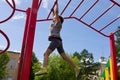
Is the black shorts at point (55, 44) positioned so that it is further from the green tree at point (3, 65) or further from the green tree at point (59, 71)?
the green tree at point (3, 65)

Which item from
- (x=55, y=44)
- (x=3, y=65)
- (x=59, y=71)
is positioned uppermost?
(x=3, y=65)

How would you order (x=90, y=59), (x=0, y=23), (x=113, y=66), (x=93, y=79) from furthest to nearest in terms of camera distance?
(x=90, y=59)
(x=93, y=79)
(x=113, y=66)
(x=0, y=23)

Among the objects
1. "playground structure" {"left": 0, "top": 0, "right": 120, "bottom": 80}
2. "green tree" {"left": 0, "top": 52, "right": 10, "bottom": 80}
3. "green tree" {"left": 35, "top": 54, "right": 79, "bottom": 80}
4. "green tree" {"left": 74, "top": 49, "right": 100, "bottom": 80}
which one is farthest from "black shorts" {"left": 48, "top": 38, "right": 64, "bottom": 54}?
"green tree" {"left": 74, "top": 49, "right": 100, "bottom": 80}

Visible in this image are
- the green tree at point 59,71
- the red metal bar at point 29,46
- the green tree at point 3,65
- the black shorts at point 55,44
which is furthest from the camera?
the green tree at point 3,65

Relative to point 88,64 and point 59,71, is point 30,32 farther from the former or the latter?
point 88,64

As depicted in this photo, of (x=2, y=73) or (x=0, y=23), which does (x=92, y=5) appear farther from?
(x=2, y=73)

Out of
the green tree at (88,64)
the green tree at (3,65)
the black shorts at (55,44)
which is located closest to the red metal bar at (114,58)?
the black shorts at (55,44)

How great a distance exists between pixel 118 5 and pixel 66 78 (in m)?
18.5

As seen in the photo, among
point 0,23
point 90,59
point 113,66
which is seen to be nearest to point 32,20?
point 0,23

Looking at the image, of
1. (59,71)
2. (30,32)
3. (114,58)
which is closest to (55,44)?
(30,32)

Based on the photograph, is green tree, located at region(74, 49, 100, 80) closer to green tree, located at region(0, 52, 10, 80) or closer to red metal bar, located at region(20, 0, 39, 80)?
green tree, located at region(0, 52, 10, 80)

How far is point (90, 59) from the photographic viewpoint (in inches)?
1769

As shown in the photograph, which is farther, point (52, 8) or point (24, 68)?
point (52, 8)

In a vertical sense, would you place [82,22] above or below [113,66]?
above
